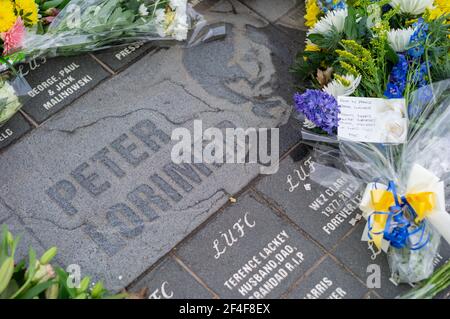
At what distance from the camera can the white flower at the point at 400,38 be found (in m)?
3.49

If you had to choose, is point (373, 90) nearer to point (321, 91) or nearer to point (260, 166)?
point (321, 91)

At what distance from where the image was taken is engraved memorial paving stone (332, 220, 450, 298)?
3221 millimetres

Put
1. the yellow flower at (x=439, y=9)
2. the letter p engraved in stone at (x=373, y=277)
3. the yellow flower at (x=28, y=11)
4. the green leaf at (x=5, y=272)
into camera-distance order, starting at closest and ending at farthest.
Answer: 1. the green leaf at (x=5, y=272)
2. the letter p engraved in stone at (x=373, y=277)
3. the yellow flower at (x=439, y=9)
4. the yellow flower at (x=28, y=11)

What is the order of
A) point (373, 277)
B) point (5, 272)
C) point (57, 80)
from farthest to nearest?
1. point (57, 80)
2. point (373, 277)
3. point (5, 272)

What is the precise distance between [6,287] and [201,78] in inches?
69.0

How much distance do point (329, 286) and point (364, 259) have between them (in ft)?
0.79

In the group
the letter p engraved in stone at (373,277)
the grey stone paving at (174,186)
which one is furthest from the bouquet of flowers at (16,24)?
the letter p engraved in stone at (373,277)

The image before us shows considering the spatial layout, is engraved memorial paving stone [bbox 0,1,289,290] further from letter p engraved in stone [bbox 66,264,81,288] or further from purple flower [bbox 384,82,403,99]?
purple flower [bbox 384,82,403,99]

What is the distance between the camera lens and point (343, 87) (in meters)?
3.49

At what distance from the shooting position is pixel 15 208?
11.4 ft

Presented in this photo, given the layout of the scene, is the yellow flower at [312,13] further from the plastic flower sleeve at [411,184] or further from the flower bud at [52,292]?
the flower bud at [52,292]

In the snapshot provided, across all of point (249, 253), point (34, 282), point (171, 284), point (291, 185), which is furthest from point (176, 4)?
point (34, 282)

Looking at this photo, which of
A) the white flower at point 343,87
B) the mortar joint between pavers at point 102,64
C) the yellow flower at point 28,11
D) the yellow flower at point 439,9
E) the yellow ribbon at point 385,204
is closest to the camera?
the yellow ribbon at point 385,204

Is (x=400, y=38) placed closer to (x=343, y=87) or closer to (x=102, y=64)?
(x=343, y=87)
